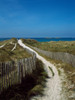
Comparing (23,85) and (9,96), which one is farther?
(23,85)

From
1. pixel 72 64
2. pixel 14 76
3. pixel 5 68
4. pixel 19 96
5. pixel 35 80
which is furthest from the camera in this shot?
pixel 72 64

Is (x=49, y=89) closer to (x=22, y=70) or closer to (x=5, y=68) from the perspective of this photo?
(x=22, y=70)

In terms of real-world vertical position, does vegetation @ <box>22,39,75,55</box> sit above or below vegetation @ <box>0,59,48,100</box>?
above

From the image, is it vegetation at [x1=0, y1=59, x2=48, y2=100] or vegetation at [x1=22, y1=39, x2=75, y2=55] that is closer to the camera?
vegetation at [x1=0, y1=59, x2=48, y2=100]

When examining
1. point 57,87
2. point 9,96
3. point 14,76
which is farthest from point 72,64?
point 9,96

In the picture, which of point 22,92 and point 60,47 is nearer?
point 22,92

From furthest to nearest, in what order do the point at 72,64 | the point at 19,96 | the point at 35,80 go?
the point at 72,64, the point at 35,80, the point at 19,96

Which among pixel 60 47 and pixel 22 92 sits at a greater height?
pixel 60 47

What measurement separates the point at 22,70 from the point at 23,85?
2.97ft

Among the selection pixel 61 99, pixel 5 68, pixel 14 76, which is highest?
pixel 5 68

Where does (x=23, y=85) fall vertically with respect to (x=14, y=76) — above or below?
below

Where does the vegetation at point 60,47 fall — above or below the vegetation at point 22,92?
above

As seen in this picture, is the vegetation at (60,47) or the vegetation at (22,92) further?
the vegetation at (60,47)

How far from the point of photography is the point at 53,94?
5840mm
